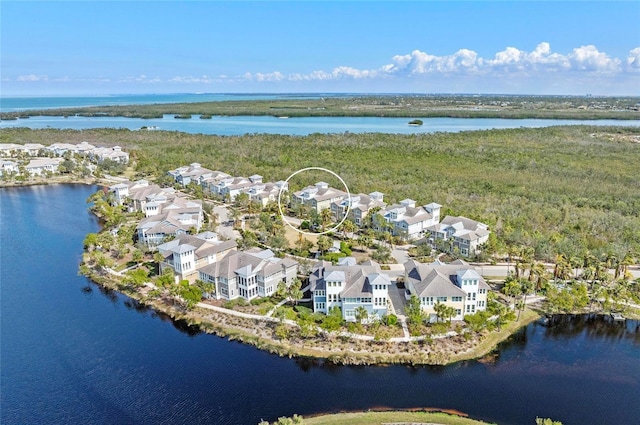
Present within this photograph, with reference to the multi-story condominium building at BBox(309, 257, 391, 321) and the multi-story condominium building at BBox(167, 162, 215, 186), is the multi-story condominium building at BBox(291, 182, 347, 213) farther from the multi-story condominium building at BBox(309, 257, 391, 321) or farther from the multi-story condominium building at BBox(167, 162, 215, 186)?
the multi-story condominium building at BBox(309, 257, 391, 321)

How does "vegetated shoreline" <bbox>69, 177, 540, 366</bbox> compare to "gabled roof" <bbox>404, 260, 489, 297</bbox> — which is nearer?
"vegetated shoreline" <bbox>69, 177, 540, 366</bbox>

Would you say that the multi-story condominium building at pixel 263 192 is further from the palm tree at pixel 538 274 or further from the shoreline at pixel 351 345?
the palm tree at pixel 538 274

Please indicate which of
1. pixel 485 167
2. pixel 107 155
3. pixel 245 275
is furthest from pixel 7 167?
pixel 485 167

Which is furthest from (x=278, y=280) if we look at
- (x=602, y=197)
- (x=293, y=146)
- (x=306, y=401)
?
(x=293, y=146)

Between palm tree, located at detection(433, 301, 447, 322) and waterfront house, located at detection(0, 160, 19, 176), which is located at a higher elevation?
Answer: waterfront house, located at detection(0, 160, 19, 176)

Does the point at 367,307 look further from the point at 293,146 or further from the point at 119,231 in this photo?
the point at 293,146

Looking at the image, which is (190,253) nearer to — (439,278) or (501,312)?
(439,278)

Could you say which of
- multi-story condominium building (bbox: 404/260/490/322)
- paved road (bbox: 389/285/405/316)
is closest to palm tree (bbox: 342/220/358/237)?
paved road (bbox: 389/285/405/316)
